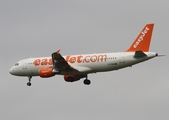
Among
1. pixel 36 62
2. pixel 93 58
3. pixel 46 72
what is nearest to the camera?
pixel 93 58

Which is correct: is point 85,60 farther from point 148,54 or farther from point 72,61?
point 148,54

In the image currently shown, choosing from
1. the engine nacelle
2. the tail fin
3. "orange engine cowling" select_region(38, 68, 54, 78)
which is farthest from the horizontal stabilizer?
"orange engine cowling" select_region(38, 68, 54, 78)

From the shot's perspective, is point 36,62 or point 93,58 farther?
point 36,62

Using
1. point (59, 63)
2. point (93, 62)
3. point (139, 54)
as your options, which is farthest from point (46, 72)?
point (139, 54)

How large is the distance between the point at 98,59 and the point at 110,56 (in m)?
1.53

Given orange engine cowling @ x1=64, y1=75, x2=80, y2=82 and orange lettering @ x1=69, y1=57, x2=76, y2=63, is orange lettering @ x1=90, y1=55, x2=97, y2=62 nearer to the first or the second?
orange lettering @ x1=69, y1=57, x2=76, y2=63

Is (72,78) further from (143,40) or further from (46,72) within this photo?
(143,40)

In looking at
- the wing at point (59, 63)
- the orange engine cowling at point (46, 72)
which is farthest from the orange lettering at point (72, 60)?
the orange engine cowling at point (46, 72)

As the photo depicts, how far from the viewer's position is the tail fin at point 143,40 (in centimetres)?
7512

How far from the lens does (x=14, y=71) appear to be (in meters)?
82.4

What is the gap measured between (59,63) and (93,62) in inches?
163

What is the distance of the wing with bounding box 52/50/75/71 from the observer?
7456 cm

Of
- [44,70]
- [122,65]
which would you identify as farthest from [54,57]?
[122,65]

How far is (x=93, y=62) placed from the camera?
75375 millimetres
